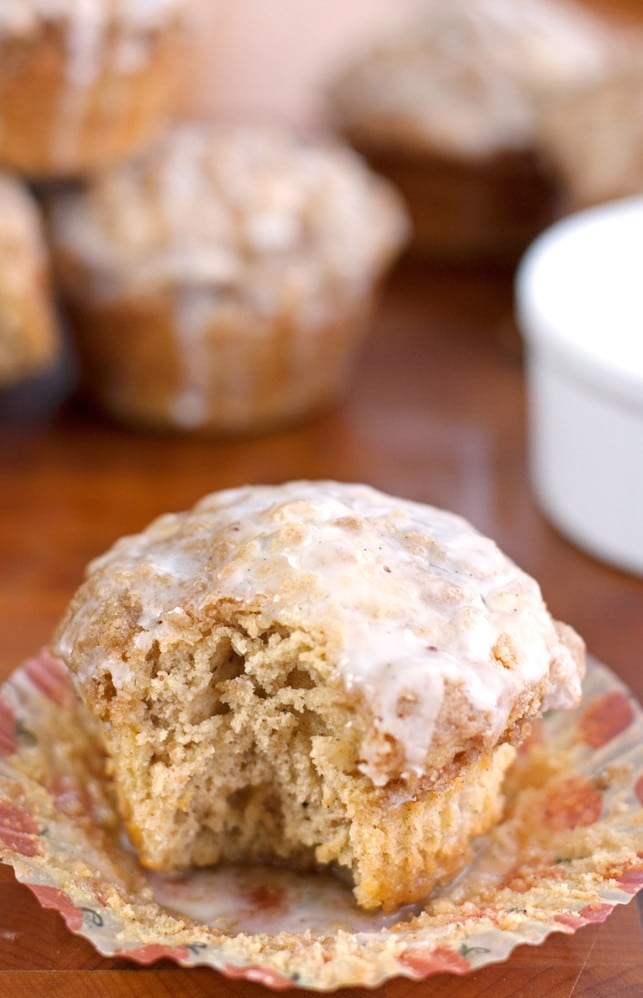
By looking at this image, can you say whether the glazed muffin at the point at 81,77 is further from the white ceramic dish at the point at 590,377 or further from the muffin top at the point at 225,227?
the white ceramic dish at the point at 590,377

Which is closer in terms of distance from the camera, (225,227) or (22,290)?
(22,290)

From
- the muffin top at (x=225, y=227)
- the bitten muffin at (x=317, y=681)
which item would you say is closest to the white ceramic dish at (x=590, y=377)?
the muffin top at (x=225, y=227)

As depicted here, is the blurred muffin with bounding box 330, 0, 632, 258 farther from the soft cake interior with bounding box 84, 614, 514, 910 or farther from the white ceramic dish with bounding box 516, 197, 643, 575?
the soft cake interior with bounding box 84, 614, 514, 910

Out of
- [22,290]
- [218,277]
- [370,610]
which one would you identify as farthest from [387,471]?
[370,610]

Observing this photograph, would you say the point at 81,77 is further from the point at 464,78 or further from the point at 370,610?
the point at 370,610

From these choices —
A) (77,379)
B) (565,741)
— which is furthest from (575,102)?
(565,741)

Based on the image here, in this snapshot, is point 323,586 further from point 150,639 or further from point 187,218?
point 187,218
